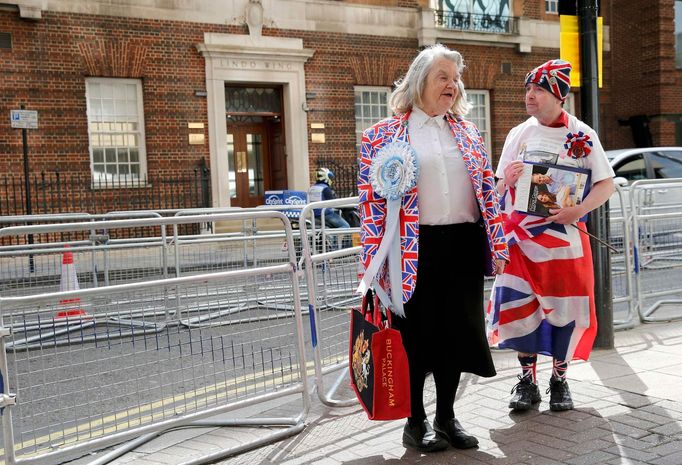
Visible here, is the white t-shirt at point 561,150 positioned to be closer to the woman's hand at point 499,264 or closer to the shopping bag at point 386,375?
the woman's hand at point 499,264

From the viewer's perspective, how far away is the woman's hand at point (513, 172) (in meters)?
4.57

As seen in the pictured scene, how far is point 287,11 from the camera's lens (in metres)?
18.9

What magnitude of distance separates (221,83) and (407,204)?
15.0 meters

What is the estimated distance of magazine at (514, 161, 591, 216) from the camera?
4523 mm

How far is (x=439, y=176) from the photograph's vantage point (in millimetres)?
3926

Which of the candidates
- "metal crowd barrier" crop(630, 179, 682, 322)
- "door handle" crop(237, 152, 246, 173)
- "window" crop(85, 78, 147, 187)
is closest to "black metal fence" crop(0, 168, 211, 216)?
"window" crop(85, 78, 147, 187)

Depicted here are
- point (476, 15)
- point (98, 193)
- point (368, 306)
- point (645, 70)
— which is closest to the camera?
point (368, 306)

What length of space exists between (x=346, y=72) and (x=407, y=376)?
55.1 feet

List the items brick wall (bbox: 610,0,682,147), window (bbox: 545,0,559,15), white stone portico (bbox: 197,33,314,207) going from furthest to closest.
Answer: brick wall (bbox: 610,0,682,147) < window (bbox: 545,0,559,15) < white stone portico (bbox: 197,33,314,207)

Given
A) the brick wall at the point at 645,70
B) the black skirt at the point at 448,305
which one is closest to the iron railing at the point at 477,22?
the brick wall at the point at 645,70

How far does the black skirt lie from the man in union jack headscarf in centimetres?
64

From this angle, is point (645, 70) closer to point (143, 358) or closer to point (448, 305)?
point (448, 305)

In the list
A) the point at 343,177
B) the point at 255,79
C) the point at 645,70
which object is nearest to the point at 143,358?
the point at 255,79

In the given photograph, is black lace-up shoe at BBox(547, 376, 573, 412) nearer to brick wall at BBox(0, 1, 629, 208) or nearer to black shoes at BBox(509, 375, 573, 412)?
black shoes at BBox(509, 375, 573, 412)
